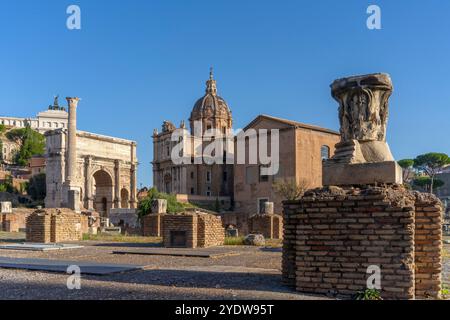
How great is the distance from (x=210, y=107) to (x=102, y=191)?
67.1 feet

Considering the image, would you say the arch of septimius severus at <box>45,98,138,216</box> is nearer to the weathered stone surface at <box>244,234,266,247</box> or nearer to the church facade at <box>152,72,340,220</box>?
the church facade at <box>152,72,340,220</box>

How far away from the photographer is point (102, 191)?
53375 mm

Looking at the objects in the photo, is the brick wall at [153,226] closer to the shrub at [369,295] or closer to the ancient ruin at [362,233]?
the ancient ruin at [362,233]

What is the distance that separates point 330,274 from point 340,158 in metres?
1.66

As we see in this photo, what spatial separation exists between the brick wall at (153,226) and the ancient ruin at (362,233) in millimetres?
15243

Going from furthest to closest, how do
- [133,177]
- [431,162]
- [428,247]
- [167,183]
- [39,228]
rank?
[167,183] < [431,162] < [133,177] < [39,228] < [428,247]

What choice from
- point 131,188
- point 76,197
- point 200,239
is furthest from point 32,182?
point 200,239

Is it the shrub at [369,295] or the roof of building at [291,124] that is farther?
the roof of building at [291,124]

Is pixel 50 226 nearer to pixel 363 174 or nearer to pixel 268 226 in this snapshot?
pixel 268 226

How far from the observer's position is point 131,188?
179 ft

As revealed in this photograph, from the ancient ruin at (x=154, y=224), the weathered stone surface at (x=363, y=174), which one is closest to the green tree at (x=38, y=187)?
the ancient ruin at (x=154, y=224)

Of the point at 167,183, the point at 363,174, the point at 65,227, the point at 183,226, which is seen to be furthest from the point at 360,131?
the point at 167,183

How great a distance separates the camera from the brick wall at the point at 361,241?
5438 millimetres
